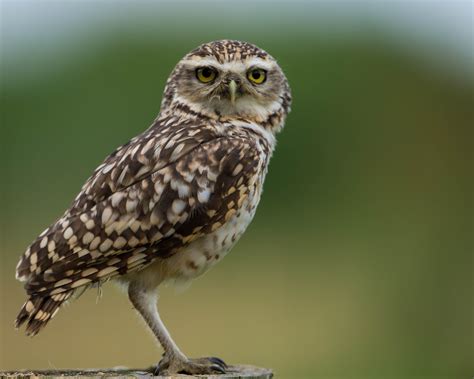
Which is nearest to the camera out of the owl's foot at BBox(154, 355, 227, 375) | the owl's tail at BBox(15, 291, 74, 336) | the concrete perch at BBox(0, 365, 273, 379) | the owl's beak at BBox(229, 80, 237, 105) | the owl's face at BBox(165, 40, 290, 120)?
the concrete perch at BBox(0, 365, 273, 379)

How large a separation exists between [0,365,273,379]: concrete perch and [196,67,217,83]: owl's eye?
1.76 metres

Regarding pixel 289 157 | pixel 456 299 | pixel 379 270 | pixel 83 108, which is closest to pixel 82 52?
pixel 83 108

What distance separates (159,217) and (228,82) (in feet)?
3.41

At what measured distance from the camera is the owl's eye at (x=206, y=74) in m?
6.54

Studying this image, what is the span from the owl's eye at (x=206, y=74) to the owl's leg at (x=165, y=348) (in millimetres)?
1338

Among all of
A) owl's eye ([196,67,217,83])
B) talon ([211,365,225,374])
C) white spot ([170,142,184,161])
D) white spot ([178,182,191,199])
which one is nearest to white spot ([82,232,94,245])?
white spot ([178,182,191,199])

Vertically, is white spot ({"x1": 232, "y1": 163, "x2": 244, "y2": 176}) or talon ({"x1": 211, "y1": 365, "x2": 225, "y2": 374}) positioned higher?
white spot ({"x1": 232, "y1": 163, "x2": 244, "y2": 176})

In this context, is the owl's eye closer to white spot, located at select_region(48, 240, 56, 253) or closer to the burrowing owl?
the burrowing owl

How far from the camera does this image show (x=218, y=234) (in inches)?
238

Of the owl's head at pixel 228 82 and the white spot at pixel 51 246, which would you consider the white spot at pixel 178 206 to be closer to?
the white spot at pixel 51 246

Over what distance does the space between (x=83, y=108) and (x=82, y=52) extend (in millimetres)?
3777

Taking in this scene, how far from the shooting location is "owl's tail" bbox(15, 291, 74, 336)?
5.81 m

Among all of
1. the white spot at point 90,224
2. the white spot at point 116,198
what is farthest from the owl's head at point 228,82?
the white spot at point 90,224

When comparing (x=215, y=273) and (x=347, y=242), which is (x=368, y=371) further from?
(x=347, y=242)
